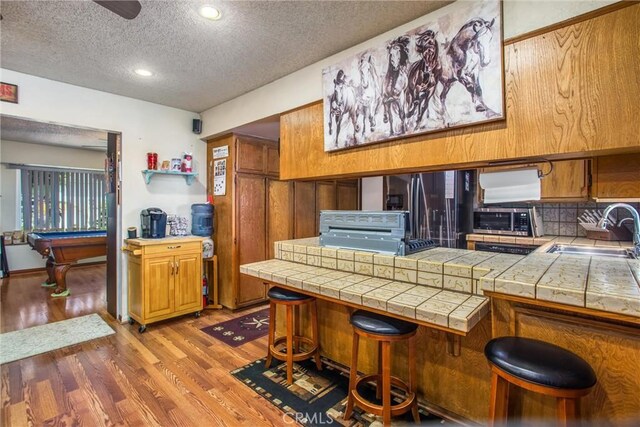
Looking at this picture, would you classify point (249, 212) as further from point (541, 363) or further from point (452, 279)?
point (541, 363)

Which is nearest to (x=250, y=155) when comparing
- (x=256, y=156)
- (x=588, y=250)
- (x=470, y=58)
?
(x=256, y=156)

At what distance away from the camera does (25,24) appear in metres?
1.98

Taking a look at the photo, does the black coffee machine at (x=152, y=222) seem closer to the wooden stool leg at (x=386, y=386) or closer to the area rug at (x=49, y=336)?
the area rug at (x=49, y=336)

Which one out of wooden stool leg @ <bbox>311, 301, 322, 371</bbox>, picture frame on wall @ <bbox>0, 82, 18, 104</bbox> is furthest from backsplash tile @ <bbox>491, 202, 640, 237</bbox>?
picture frame on wall @ <bbox>0, 82, 18, 104</bbox>

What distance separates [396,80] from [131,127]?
9.90 ft

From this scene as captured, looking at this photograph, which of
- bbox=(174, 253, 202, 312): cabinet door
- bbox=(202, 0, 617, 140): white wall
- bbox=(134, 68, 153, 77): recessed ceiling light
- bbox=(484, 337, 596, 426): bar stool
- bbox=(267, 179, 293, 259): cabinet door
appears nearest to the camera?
bbox=(484, 337, 596, 426): bar stool

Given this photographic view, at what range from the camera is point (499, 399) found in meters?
1.19

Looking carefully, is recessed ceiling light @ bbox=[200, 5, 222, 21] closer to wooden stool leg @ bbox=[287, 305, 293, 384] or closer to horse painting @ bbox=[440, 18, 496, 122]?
horse painting @ bbox=[440, 18, 496, 122]

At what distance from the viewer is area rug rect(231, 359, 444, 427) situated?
1727 millimetres

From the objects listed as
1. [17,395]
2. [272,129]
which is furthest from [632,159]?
[17,395]

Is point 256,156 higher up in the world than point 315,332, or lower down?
higher up

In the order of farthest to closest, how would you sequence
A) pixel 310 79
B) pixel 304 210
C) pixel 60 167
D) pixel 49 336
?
1. pixel 60 167
2. pixel 304 210
3. pixel 49 336
4. pixel 310 79

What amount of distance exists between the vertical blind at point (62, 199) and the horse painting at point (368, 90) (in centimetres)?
657

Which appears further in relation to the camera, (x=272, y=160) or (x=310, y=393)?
(x=272, y=160)
